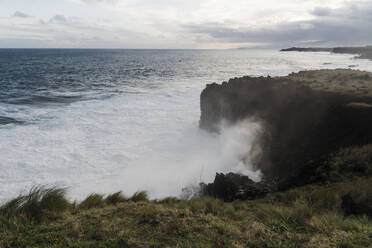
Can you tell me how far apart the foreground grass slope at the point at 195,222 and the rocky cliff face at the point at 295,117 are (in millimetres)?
3513

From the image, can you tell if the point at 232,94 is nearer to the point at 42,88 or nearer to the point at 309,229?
the point at 309,229

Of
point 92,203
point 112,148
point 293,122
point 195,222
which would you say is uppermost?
point 293,122

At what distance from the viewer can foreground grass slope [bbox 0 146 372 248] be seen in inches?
185

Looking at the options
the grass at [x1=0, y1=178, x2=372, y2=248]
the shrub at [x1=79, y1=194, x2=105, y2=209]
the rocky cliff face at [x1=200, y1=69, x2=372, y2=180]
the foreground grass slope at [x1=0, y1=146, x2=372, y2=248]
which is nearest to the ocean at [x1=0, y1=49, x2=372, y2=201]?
the rocky cliff face at [x1=200, y1=69, x2=372, y2=180]

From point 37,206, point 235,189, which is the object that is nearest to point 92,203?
point 37,206

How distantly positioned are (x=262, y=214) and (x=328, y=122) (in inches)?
408

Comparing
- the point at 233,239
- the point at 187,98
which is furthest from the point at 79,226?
the point at 187,98

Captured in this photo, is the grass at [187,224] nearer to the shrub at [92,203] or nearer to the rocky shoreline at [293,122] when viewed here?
the shrub at [92,203]

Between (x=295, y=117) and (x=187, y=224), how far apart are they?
1275cm

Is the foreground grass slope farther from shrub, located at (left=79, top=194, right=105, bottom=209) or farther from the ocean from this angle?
the ocean

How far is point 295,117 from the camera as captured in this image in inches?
621

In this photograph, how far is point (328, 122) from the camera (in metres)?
13.9

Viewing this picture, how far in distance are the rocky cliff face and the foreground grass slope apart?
351 centimetres

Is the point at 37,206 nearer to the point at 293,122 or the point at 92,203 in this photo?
the point at 92,203
